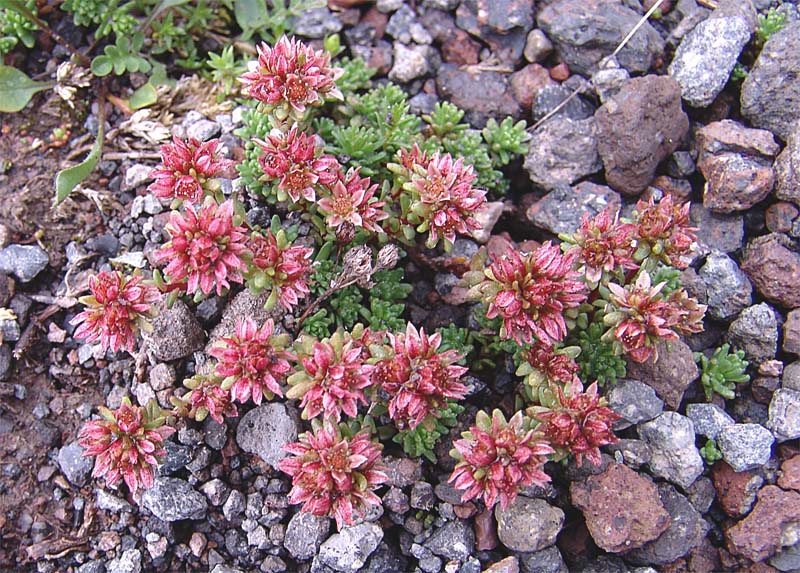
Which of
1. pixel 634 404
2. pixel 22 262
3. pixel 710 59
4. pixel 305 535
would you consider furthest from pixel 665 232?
pixel 22 262

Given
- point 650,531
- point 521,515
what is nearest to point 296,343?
point 521,515

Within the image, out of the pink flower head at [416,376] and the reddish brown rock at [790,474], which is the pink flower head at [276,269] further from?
the reddish brown rock at [790,474]

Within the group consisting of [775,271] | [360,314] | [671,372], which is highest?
[775,271]

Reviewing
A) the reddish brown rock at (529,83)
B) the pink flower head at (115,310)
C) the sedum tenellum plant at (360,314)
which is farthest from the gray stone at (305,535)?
the reddish brown rock at (529,83)

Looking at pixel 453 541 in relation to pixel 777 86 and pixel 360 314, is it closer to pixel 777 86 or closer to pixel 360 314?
pixel 360 314

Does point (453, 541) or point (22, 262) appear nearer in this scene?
point (453, 541)

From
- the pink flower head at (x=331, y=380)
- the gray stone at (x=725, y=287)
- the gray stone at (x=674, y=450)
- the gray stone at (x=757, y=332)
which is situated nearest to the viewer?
the pink flower head at (x=331, y=380)

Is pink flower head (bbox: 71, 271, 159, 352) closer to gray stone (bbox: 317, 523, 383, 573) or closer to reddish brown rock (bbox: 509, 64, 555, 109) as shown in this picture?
gray stone (bbox: 317, 523, 383, 573)
